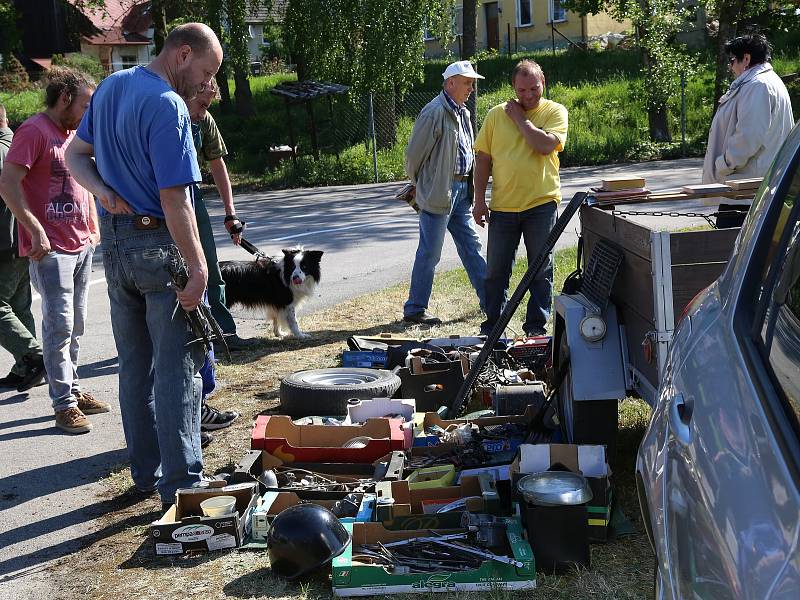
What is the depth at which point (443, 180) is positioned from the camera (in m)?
8.24

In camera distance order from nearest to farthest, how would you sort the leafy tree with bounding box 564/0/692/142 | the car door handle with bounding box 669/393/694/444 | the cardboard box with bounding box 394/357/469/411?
the car door handle with bounding box 669/393/694/444, the cardboard box with bounding box 394/357/469/411, the leafy tree with bounding box 564/0/692/142

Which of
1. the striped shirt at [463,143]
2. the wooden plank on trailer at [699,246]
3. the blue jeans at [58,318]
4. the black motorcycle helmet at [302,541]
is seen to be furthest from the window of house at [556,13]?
the black motorcycle helmet at [302,541]

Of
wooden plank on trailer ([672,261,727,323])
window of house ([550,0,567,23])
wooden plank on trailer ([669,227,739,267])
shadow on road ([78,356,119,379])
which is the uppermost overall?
window of house ([550,0,567,23])

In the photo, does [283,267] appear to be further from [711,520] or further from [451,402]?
[711,520]

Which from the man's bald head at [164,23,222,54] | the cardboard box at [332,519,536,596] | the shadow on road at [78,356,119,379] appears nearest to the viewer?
the cardboard box at [332,519,536,596]

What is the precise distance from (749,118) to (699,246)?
→ 293 centimetres

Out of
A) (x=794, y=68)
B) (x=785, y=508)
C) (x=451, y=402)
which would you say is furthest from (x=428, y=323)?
(x=794, y=68)

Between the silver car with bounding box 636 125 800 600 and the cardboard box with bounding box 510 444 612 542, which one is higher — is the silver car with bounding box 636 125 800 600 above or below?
above

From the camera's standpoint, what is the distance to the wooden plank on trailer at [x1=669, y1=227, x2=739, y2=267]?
395 centimetres

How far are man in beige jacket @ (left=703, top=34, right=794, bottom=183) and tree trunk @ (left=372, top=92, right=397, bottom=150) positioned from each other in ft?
61.8

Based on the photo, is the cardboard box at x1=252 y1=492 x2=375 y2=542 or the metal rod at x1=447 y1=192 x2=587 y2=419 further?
the metal rod at x1=447 y1=192 x2=587 y2=419

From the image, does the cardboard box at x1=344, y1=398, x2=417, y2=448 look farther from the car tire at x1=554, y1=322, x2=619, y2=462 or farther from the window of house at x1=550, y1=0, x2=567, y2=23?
the window of house at x1=550, y1=0, x2=567, y2=23

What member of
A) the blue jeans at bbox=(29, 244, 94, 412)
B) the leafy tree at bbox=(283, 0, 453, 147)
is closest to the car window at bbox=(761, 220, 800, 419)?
the blue jeans at bbox=(29, 244, 94, 412)

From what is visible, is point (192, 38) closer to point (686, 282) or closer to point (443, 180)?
point (686, 282)
